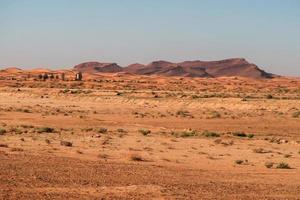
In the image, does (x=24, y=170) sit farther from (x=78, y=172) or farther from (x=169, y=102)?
(x=169, y=102)

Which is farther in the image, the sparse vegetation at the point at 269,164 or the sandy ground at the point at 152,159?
the sparse vegetation at the point at 269,164

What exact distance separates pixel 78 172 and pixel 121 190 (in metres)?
2.96

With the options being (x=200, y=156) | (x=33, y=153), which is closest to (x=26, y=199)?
(x=33, y=153)

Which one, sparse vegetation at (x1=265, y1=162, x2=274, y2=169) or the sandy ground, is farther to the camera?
sparse vegetation at (x1=265, y1=162, x2=274, y2=169)

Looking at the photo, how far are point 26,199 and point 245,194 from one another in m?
5.30

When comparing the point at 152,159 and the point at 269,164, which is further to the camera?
the point at 152,159

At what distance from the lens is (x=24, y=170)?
17422 millimetres

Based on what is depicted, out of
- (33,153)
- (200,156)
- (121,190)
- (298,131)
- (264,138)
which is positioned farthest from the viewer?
(298,131)

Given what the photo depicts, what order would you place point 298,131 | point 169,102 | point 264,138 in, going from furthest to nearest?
point 169,102
point 298,131
point 264,138

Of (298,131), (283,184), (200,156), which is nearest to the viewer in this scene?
(283,184)

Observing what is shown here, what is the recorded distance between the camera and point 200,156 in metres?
23.8

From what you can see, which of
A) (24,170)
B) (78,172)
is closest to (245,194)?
(78,172)

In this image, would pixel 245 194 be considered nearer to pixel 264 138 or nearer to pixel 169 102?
pixel 264 138

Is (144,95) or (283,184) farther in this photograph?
(144,95)
